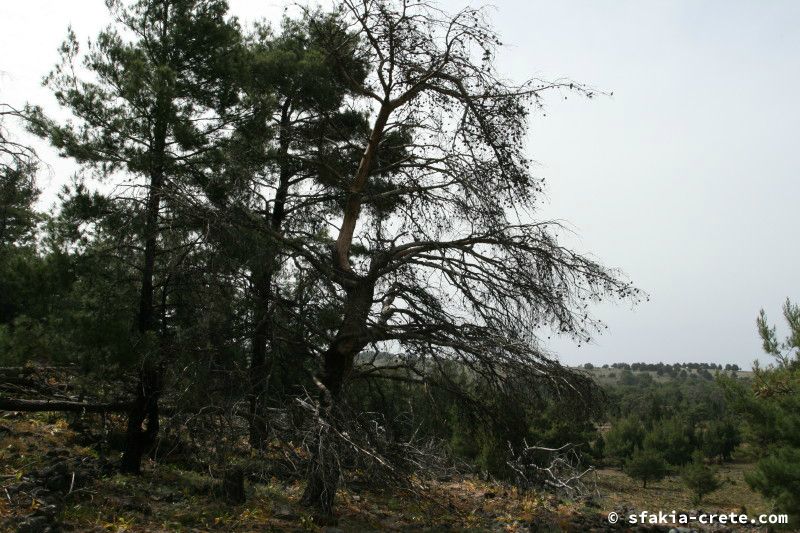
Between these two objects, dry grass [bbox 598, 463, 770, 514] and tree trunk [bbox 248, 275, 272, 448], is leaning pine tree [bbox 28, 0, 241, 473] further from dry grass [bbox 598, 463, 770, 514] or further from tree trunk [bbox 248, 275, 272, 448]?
dry grass [bbox 598, 463, 770, 514]

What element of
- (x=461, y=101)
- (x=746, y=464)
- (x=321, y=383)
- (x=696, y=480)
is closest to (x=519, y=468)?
(x=321, y=383)

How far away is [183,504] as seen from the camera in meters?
7.69

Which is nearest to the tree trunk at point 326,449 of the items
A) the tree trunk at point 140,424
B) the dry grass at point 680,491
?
the tree trunk at point 140,424

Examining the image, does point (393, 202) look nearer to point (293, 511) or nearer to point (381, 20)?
point (381, 20)

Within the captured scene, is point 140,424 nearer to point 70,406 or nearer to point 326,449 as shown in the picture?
point 70,406

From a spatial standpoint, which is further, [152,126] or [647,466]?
[647,466]

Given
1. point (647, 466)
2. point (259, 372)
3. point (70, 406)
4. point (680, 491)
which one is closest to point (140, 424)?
point (70, 406)

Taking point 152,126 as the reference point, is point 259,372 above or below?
below

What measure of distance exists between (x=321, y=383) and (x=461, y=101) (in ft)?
14.3

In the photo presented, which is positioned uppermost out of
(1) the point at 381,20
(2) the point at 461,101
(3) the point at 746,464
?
(1) the point at 381,20

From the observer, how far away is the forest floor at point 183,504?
6723 mm

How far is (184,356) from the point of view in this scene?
7.18 meters

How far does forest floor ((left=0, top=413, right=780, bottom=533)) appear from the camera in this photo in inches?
265

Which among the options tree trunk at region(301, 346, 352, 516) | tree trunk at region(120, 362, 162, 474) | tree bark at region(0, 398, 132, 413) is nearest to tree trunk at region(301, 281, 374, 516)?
tree trunk at region(301, 346, 352, 516)
